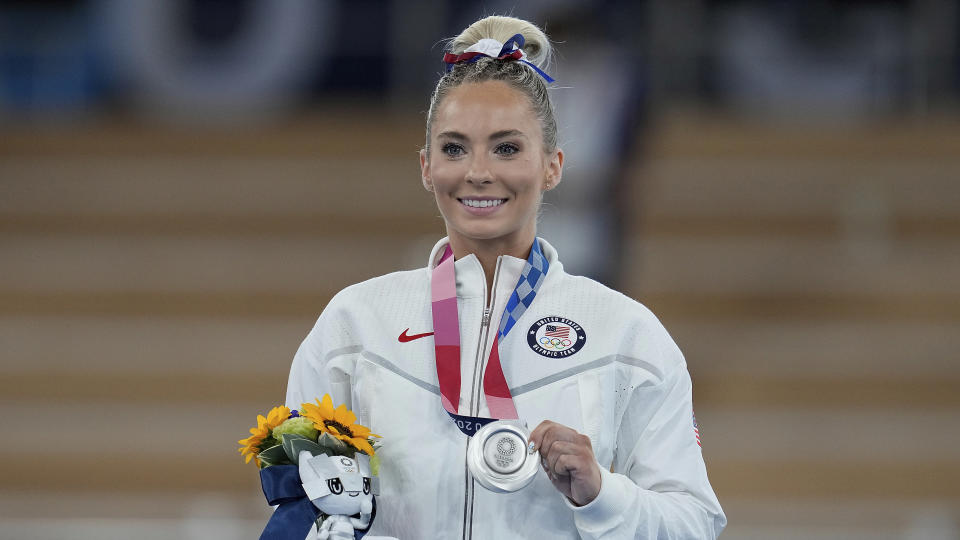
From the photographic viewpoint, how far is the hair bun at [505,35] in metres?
1.92

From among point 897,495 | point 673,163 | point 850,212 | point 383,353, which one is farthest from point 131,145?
point 383,353

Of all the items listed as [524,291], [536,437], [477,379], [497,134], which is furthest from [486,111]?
[536,437]

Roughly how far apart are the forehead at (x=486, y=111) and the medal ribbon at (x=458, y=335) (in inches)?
7.4

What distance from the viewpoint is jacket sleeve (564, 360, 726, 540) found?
66.6 inches

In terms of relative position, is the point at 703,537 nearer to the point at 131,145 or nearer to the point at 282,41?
the point at 282,41

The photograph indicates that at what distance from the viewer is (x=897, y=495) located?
5.47 meters

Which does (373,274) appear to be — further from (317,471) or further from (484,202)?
(317,471)

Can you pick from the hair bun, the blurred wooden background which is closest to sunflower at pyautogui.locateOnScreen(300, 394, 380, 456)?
the hair bun

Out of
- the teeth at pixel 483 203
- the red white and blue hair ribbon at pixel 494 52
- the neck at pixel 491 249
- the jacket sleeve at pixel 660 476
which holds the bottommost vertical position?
the jacket sleeve at pixel 660 476

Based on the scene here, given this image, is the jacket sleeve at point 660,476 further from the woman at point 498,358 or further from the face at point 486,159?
the face at point 486,159

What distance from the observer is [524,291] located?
6.10 feet

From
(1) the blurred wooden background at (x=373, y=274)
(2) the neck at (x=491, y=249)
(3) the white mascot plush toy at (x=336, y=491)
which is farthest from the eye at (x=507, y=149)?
(1) the blurred wooden background at (x=373, y=274)

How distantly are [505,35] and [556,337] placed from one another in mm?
455

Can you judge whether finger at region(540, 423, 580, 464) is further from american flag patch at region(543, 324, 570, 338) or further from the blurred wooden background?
the blurred wooden background
